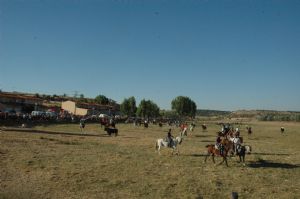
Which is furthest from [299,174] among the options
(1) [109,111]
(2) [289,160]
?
(1) [109,111]

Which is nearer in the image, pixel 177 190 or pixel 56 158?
pixel 177 190

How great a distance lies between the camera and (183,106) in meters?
186

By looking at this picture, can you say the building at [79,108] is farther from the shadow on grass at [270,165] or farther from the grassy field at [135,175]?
the shadow on grass at [270,165]

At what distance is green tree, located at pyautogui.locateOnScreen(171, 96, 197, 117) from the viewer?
185500 millimetres

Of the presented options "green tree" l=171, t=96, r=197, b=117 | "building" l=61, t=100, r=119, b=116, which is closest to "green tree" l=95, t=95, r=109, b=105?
"green tree" l=171, t=96, r=197, b=117

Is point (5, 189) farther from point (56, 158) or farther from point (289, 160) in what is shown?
point (289, 160)

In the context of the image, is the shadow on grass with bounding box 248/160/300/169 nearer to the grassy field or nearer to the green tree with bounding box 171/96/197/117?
the grassy field

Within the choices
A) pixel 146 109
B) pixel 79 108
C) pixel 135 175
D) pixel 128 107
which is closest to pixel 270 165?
pixel 135 175

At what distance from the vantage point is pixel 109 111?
473ft

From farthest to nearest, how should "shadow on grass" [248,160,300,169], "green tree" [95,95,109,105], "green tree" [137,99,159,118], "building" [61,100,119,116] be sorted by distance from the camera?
"green tree" [95,95,109,105]
"green tree" [137,99,159,118]
"building" [61,100,119,116]
"shadow on grass" [248,160,300,169]

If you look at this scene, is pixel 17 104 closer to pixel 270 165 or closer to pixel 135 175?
pixel 270 165

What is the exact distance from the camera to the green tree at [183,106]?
18550cm

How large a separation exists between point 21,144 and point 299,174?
20.9 m

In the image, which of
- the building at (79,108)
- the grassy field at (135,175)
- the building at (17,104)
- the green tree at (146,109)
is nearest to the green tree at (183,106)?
the green tree at (146,109)
